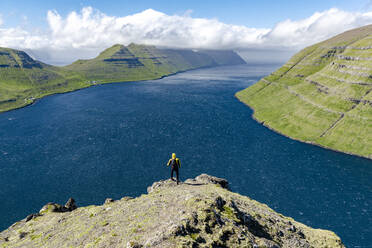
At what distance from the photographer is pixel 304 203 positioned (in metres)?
96.4

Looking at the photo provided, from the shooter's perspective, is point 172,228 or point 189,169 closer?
point 172,228

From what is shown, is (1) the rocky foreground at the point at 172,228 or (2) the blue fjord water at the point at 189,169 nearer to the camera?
(1) the rocky foreground at the point at 172,228

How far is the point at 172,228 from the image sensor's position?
26656 millimetres

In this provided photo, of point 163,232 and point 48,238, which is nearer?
point 163,232

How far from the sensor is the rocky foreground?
89.3 ft

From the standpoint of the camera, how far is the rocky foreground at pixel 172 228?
27.2 m

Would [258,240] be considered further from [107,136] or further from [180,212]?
[107,136]

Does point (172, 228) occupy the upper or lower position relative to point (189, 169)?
upper

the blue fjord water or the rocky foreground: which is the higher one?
the rocky foreground

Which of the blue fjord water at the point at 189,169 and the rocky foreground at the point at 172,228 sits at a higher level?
the rocky foreground at the point at 172,228

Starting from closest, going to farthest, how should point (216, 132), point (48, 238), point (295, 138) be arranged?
point (48, 238) → point (295, 138) → point (216, 132)

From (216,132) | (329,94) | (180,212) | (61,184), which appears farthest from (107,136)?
(329,94)

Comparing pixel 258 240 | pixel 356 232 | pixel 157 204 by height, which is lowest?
pixel 356 232

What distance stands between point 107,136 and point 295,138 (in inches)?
5555
